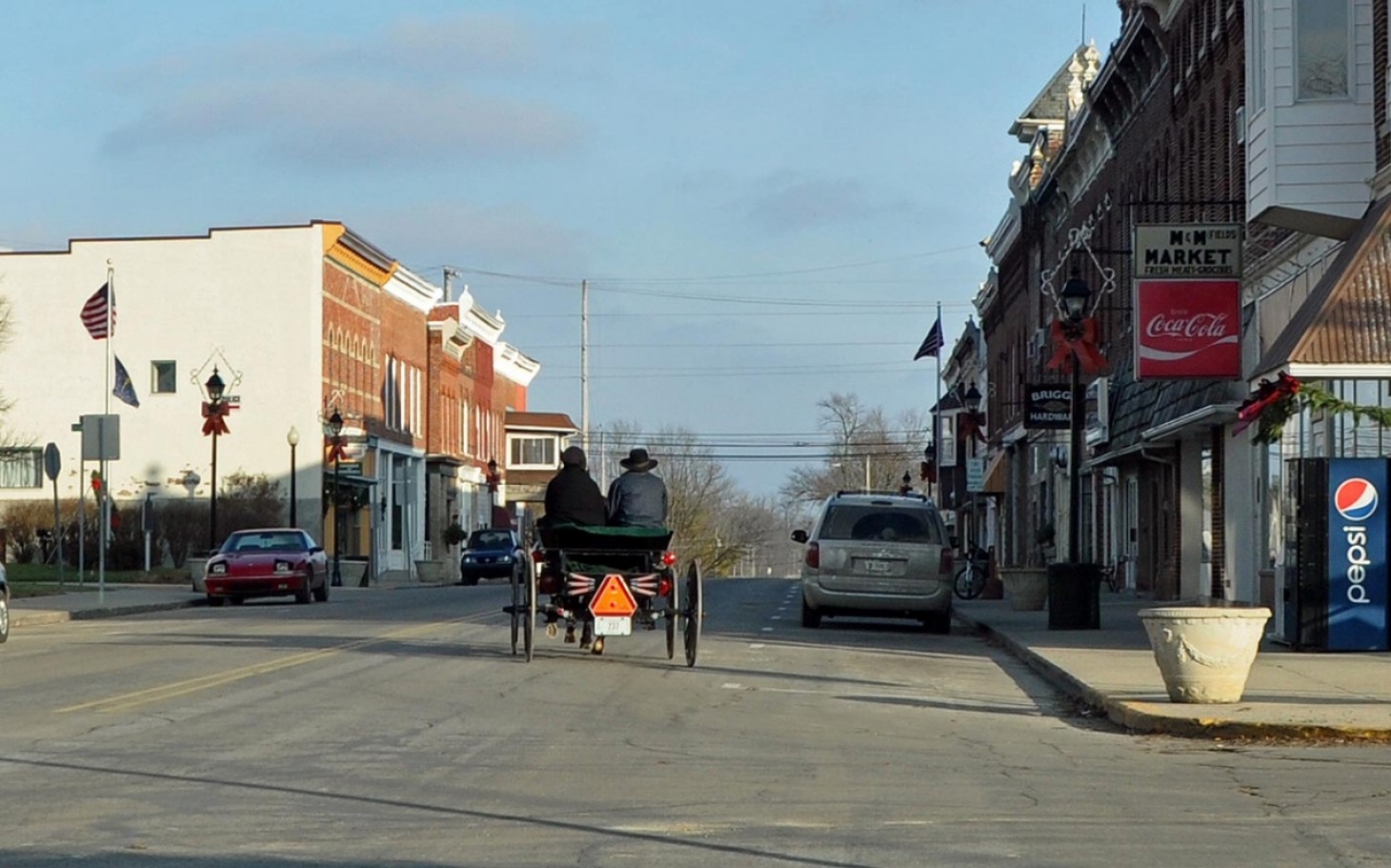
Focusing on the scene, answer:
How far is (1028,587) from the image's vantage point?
34.1m

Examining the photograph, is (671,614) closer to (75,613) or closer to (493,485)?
(75,613)

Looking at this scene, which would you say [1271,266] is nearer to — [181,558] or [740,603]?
[740,603]

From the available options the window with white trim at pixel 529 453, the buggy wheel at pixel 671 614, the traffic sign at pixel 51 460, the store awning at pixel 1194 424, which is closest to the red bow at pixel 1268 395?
the buggy wheel at pixel 671 614

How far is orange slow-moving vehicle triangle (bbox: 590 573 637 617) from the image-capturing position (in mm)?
18750

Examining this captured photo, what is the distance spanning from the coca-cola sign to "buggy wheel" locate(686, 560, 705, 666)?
1049 centimetres

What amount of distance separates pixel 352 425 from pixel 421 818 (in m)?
62.7

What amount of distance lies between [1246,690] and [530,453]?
9482cm

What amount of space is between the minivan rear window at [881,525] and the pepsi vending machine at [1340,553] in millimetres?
6774

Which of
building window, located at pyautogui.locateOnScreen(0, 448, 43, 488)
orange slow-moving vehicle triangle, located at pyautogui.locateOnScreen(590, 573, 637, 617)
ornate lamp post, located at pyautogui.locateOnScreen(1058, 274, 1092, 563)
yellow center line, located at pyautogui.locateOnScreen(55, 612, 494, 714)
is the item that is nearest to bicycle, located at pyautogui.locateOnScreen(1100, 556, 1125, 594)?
ornate lamp post, located at pyautogui.locateOnScreen(1058, 274, 1092, 563)

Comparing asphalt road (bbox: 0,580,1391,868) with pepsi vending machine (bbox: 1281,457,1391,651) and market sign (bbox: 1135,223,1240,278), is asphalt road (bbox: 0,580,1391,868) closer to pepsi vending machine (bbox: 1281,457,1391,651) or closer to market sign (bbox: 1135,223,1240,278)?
pepsi vending machine (bbox: 1281,457,1391,651)

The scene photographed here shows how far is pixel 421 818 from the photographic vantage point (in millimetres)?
9539

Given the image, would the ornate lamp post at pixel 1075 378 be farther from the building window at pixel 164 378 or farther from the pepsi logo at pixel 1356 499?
the building window at pixel 164 378

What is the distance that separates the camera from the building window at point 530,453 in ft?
361

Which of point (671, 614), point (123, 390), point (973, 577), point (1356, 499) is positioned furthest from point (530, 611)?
point (123, 390)
